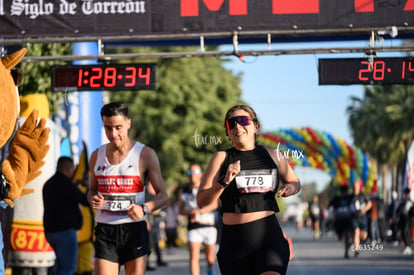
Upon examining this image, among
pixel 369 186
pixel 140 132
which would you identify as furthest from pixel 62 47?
pixel 140 132

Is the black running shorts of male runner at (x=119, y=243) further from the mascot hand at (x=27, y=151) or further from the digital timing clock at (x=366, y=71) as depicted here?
the digital timing clock at (x=366, y=71)

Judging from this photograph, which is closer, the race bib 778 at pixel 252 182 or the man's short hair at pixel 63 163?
the race bib 778 at pixel 252 182

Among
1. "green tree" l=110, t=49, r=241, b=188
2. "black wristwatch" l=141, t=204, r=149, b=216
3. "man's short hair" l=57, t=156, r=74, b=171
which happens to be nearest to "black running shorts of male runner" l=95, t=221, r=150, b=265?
"black wristwatch" l=141, t=204, r=149, b=216

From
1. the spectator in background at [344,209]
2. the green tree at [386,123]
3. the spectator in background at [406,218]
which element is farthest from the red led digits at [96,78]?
the green tree at [386,123]

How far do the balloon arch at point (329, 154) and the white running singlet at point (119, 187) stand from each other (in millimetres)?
18284

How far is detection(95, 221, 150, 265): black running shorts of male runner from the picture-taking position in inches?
297

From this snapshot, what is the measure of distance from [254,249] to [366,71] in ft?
17.5

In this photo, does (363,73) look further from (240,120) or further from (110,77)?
(240,120)

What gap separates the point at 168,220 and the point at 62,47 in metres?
13.8

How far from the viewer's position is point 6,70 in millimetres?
A: 8266

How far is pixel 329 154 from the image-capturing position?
32.1m

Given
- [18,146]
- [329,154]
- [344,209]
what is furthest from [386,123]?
[18,146]

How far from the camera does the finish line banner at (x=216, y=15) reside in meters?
11.3

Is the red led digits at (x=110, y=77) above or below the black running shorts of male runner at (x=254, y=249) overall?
above
